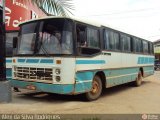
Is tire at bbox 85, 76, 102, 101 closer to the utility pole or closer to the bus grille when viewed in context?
the bus grille

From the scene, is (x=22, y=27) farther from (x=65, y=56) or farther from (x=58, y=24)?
(x=65, y=56)

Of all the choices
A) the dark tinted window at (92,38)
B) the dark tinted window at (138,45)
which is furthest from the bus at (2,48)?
the dark tinted window at (138,45)

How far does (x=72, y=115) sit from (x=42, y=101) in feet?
7.82

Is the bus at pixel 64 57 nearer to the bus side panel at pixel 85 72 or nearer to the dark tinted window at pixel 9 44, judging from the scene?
the bus side panel at pixel 85 72

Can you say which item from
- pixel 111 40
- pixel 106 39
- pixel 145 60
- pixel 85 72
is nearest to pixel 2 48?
pixel 85 72

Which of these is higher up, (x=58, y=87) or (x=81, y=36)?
(x=81, y=36)

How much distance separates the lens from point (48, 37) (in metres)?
9.45

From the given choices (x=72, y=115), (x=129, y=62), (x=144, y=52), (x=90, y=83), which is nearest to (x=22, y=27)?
(x=90, y=83)

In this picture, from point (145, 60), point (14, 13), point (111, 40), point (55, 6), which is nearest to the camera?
point (55, 6)

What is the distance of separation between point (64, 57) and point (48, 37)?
93 centimetres

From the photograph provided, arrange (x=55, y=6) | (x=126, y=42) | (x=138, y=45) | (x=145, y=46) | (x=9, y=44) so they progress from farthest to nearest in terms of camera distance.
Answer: (x=145, y=46) < (x=138, y=45) < (x=126, y=42) < (x=9, y=44) < (x=55, y=6)

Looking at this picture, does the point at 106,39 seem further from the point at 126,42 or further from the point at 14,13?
the point at 14,13

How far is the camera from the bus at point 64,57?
29.9ft

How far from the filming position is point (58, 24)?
9391 millimetres
